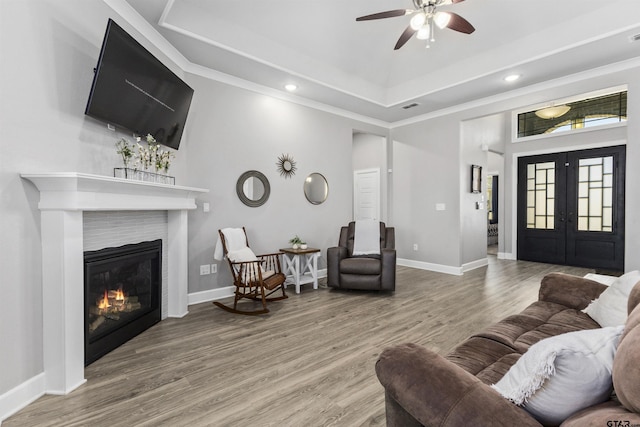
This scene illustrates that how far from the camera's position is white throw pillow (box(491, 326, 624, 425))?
2.76 feet

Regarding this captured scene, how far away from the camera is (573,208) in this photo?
19.8 ft

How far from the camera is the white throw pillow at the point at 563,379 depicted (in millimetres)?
842

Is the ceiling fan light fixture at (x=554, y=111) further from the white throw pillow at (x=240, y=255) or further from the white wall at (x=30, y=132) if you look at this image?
the white wall at (x=30, y=132)

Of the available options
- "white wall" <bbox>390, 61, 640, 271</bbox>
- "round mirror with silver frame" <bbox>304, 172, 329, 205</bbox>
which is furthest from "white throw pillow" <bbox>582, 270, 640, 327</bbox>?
"round mirror with silver frame" <bbox>304, 172, 329, 205</bbox>

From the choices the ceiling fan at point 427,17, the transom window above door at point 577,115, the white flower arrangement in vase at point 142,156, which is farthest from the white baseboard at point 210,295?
the transom window above door at point 577,115

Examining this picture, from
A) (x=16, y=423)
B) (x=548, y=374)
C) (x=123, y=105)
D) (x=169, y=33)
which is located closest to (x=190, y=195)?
(x=123, y=105)

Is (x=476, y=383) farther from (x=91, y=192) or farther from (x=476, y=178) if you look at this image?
(x=476, y=178)

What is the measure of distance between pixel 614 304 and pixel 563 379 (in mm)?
1480

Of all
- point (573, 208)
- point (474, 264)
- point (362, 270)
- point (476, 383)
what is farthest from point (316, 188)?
point (573, 208)

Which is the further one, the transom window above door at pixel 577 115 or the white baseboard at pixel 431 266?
the transom window above door at pixel 577 115

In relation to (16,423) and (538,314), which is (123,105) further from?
(538,314)

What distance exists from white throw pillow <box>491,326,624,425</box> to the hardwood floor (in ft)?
3.32

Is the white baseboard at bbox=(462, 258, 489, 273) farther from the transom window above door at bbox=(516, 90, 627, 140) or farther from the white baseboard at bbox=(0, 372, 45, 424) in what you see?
the white baseboard at bbox=(0, 372, 45, 424)

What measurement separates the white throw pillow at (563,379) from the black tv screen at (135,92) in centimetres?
285
